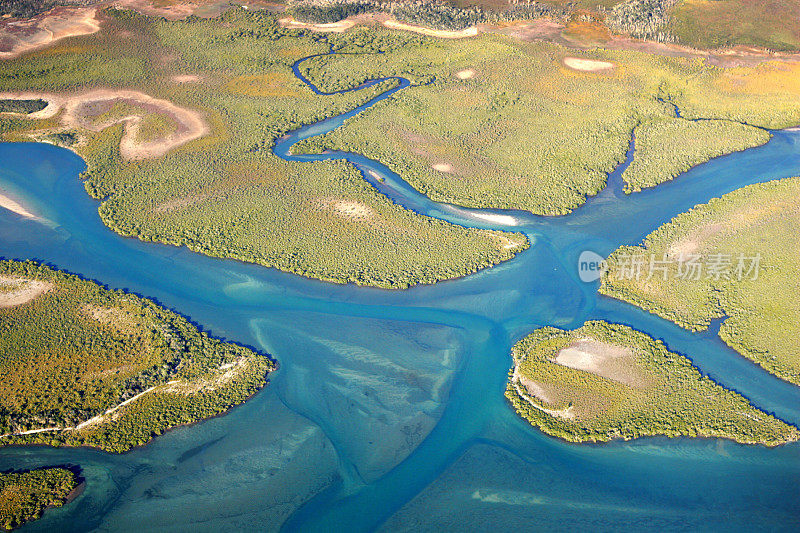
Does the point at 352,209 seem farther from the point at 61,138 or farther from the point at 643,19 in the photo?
the point at 643,19

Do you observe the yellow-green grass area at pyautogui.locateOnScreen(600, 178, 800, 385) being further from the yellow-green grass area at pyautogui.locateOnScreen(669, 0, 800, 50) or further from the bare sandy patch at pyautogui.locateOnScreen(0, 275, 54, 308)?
the bare sandy patch at pyautogui.locateOnScreen(0, 275, 54, 308)

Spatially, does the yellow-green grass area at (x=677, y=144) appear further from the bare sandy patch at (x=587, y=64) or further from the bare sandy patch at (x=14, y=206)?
the bare sandy patch at (x=14, y=206)

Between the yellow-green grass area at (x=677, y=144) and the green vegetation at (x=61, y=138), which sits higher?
the yellow-green grass area at (x=677, y=144)

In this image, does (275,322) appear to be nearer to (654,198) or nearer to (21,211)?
(21,211)

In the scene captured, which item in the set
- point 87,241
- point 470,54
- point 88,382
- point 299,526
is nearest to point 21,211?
point 87,241

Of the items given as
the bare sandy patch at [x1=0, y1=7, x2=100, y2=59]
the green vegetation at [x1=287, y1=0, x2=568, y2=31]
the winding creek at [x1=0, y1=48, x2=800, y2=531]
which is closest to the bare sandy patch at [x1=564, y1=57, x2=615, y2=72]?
the green vegetation at [x1=287, y1=0, x2=568, y2=31]

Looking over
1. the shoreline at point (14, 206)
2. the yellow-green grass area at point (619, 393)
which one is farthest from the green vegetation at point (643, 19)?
the shoreline at point (14, 206)
